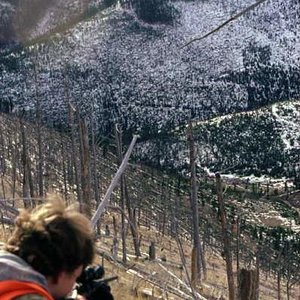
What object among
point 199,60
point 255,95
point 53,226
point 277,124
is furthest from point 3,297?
point 199,60

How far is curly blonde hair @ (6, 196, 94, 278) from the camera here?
5.94 feet

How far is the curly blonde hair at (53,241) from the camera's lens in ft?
5.94

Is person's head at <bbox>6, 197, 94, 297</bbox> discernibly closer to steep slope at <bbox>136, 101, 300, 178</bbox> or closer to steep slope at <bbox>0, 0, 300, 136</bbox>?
steep slope at <bbox>136, 101, 300, 178</bbox>

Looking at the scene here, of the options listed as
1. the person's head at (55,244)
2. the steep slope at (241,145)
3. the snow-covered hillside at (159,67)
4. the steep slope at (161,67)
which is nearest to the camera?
the person's head at (55,244)

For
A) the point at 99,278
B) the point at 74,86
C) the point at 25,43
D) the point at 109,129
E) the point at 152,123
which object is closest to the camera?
the point at 99,278

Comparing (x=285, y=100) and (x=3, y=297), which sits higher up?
(x=3, y=297)

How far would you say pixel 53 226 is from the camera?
72.3 inches

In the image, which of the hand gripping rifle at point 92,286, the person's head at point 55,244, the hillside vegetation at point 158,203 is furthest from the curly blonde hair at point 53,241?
the hillside vegetation at point 158,203

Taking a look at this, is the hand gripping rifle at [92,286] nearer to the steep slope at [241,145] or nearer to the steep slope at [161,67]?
the steep slope at [241,145]

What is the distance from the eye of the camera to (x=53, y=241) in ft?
5.92

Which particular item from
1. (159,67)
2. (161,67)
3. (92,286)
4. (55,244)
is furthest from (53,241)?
(161,67)

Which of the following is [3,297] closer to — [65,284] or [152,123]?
[65,284]

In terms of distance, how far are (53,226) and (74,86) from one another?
117 metres

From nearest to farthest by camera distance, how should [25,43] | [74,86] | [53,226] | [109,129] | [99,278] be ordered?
[53,226] < [99,278] < [109,129] < [74,86] < [25,43]
